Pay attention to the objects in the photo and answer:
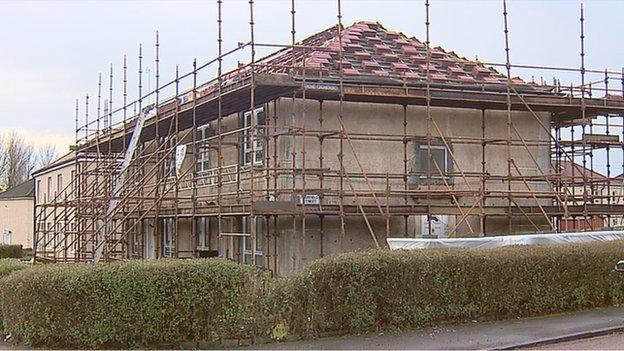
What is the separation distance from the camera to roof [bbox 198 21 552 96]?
20.4 m

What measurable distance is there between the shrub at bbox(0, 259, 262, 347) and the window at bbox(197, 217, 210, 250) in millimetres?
12699

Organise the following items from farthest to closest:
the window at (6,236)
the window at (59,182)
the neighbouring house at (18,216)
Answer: the window at (6,236) → the neighbouring house at (18,216) → the window at (59,182)

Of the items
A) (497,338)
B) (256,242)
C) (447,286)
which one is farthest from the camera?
(256,242)

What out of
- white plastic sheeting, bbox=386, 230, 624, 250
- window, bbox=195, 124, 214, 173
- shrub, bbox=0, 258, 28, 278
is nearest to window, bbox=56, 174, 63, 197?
window, bbox=195, 124, 214, 173

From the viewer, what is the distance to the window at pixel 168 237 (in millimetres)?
28778

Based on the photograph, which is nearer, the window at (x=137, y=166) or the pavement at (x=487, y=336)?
the pavement at (x=487, y=336)

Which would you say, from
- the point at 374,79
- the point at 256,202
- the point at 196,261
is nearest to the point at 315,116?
the point at 374,79

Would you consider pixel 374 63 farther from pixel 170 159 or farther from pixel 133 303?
pixel 133 303

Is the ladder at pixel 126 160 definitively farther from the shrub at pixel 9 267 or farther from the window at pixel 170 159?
the shrub at pixel 9 267

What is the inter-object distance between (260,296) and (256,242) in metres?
8.55

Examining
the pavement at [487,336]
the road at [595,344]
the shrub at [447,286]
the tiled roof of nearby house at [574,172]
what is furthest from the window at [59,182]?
the road at [595,344]

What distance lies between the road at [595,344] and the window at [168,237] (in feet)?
59.1

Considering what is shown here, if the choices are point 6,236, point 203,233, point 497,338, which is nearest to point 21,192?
point 6,236

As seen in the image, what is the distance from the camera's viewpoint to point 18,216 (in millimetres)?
59969
